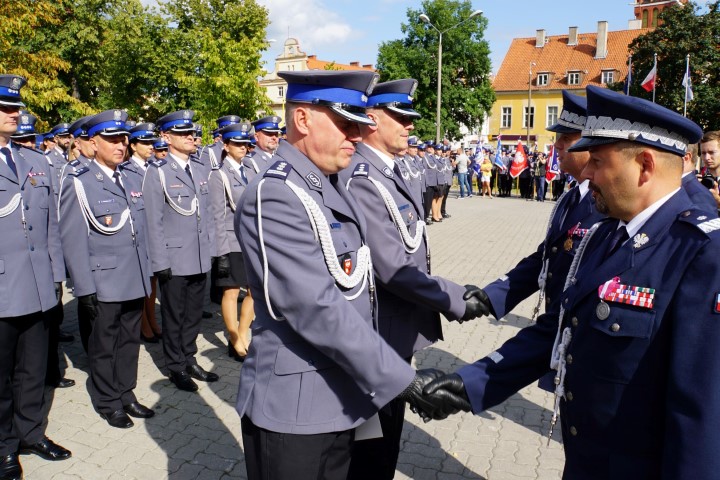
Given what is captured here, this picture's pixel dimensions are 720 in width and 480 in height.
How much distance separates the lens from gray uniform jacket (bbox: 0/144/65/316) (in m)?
3.97

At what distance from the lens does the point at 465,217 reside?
60.5 feet

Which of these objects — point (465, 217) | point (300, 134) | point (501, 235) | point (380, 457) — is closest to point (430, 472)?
point (380, 457)

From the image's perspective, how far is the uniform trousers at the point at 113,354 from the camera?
15.3ft

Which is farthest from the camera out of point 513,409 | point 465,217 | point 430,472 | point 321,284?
point 465,217

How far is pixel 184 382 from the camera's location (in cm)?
531

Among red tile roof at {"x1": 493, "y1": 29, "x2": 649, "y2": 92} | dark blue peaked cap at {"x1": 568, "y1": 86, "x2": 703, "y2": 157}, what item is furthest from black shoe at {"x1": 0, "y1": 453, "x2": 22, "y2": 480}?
red tile roof at {"x1": 493, "y1": 29, "x2": 649, "y2": 92}

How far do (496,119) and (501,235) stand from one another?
4959 cm

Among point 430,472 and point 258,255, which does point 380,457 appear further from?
point 258,255

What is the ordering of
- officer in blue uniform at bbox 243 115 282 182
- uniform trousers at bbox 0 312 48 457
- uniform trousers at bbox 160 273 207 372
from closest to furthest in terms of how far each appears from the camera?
uniform trousers at bbox 0 312 48 457, uniform trousers at bbox 160 273 207 372, officer in blue uniform at bbox 243 115 282 182

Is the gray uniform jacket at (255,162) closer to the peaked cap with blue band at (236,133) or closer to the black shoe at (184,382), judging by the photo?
the peaked cap with blue band at (236,133)

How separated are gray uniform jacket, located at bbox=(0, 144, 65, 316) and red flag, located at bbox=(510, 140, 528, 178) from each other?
2141 cm

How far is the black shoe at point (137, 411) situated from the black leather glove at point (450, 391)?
10.2 ft

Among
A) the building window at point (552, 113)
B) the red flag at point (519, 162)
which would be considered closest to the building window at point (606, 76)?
the building window at point (552, 113)

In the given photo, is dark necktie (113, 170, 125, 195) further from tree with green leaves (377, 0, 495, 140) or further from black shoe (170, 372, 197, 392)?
tree with green leaves (377, 0, 495, 140)
